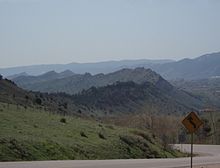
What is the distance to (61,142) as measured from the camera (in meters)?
34.1

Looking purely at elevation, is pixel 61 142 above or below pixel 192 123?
below

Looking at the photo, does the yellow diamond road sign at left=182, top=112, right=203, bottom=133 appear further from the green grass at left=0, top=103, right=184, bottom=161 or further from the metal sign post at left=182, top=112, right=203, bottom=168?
the green grass at left=0, top=103, right=184, bottom=161

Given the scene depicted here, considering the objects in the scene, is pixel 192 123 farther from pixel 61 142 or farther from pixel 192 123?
pixel 61 142

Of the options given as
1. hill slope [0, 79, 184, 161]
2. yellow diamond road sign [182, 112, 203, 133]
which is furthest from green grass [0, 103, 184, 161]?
yellow diamond road sign [182, 112, 203, 133]

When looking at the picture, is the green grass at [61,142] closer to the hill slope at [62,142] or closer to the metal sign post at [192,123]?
the hill slope at [62,142]

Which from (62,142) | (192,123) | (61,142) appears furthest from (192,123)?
(62,142)

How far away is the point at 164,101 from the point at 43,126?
117m

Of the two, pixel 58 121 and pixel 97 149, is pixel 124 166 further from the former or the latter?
pixel 58 121

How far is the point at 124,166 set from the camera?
89.7 ft

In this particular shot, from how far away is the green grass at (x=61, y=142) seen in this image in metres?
29.4

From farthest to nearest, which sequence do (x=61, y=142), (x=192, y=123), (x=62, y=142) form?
(x=62, y=142), (x=61, y=142), (x=192, y=123)

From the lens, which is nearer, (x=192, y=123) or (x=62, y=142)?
(x=192, y=123)

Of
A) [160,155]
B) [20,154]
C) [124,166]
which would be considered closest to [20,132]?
[20,154]

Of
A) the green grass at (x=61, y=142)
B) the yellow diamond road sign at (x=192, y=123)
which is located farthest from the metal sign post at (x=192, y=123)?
the green grass at (x=61, y=142)
